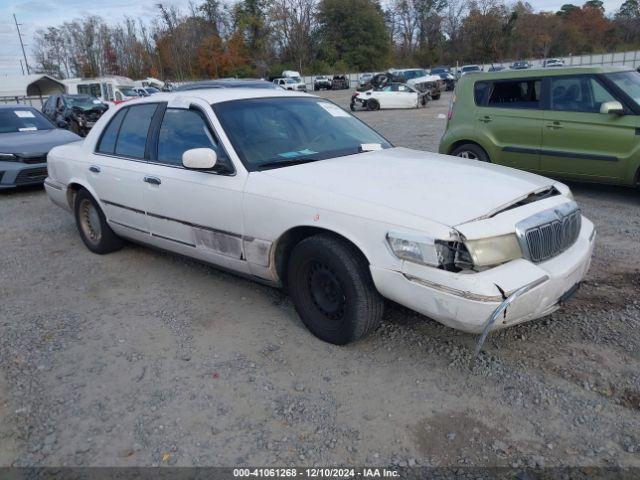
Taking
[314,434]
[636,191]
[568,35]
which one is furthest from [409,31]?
[314,434]

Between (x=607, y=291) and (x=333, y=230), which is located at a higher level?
(x=333, y=230)

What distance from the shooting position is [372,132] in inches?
177

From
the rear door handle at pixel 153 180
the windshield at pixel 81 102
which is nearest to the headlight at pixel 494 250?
the rear door handle at pixel 153 180

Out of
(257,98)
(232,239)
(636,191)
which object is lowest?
(636,191)

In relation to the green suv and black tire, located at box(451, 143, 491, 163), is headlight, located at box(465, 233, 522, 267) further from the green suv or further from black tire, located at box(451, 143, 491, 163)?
black tire, located at box(451, 143, 491, 163)

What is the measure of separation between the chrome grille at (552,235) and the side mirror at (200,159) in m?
2.05

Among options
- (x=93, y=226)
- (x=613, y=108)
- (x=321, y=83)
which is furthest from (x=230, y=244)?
(x=321, y=83)

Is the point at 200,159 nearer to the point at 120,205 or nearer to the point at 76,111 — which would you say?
the point at 120,205

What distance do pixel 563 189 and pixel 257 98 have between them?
95.0 inches

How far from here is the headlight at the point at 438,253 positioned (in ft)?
8.72

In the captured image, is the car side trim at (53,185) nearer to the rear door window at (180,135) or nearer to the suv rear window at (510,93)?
the rear door window at (180,135)

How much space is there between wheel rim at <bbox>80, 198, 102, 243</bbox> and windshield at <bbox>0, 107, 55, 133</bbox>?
5455 millimetres

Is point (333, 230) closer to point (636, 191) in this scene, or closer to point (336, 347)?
point (336, 347)

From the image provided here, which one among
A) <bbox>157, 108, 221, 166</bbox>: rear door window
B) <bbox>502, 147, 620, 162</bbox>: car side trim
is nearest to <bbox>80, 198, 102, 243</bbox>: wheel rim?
<bbox>157, 108, 221, 166</bbox>: rear door window
